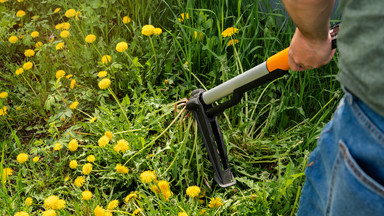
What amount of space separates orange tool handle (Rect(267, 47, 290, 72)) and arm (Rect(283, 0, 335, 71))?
0.21 m

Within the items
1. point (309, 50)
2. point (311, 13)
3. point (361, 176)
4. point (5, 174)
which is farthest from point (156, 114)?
point (361, 176)

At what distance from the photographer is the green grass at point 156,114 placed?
1.97 m

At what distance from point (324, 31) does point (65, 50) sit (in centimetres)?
191

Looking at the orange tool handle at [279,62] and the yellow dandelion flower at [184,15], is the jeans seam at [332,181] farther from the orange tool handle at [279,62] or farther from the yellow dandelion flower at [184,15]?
the yellow dandelion flower at [184,15]

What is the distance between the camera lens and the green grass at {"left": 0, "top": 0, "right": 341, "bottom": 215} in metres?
1.97

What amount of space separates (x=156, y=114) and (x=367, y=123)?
5.11 feet

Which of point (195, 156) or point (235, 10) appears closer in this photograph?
point (195, 156)

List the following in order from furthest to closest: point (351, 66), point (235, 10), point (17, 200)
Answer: point (235, 10)
point (17, 200)
point (351, 66)

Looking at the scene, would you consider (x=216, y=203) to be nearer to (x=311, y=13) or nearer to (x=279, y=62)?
(x=279, y=62)

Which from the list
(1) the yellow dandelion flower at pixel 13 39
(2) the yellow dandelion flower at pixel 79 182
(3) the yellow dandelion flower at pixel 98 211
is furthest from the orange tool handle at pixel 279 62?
(1) the yellow dandelion flower at pixel 13 39

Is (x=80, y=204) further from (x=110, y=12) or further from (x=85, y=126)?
(x=110, y=12)

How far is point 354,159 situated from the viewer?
0.85m

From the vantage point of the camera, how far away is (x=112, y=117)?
218 centimetres

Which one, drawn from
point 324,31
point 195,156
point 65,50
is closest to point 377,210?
point 324,31
